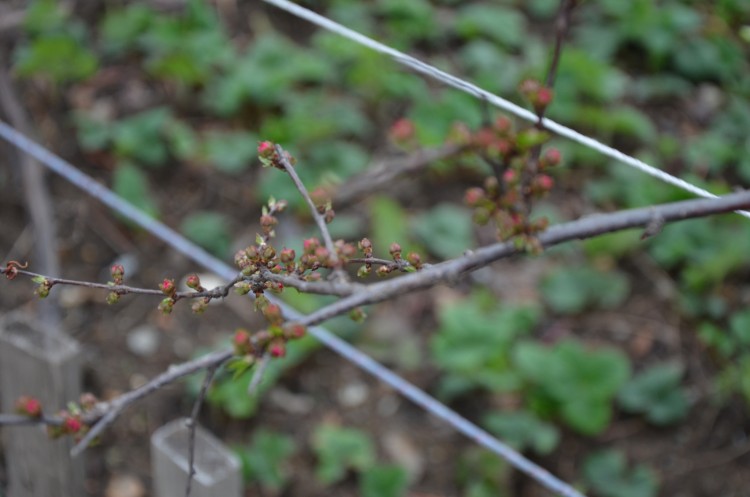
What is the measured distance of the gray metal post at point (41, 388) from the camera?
4.94 ft

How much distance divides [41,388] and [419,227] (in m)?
1.39

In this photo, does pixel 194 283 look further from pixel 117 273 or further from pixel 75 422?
pixel 75 422

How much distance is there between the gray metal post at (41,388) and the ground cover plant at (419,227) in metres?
0.33

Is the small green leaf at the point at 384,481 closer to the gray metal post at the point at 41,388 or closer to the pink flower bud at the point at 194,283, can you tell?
the gray metal post at the point at 41,388

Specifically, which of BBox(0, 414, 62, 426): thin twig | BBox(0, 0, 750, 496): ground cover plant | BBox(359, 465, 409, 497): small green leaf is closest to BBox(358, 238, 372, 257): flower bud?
BBox(0, 414, 62, 426): thin twig

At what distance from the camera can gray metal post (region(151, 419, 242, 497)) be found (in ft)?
4.19

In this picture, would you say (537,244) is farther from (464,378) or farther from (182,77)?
(182,77)

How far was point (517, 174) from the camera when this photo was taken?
780mm

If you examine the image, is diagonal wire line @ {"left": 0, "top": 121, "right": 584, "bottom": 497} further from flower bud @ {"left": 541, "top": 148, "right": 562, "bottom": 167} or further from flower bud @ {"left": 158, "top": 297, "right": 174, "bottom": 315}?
flower bud @ {"left": 541, "top": 148, "right": 562, "bottom": 167}

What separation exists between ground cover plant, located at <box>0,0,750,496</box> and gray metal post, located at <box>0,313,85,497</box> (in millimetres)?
325

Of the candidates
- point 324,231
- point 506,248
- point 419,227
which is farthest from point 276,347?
point 419,227

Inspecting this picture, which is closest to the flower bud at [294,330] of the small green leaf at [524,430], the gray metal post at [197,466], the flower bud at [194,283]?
the flower bud at [194,283]

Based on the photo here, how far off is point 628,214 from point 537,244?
3.7 inches

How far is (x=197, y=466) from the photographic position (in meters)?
1.30
